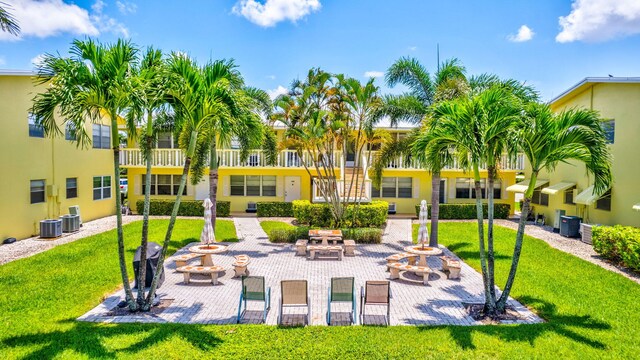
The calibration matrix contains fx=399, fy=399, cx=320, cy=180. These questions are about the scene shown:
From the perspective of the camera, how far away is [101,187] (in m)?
24.9

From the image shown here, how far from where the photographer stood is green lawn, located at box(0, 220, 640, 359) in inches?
291

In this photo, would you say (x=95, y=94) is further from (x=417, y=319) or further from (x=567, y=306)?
(x=567, y=306)

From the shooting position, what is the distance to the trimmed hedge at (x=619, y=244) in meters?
13.0

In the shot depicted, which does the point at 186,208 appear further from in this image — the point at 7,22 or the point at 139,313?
the point at 139,313

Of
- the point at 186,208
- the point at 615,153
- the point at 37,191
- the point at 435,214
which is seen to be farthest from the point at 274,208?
the point at 615,153

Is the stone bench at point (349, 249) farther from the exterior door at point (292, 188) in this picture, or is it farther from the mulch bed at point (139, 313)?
the exterior door at point (292, 188)

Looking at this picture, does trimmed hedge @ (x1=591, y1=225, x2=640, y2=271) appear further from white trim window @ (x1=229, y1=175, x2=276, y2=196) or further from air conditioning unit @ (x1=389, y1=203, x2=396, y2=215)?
white trim window @ (x1=229, y1=175, x2=276, y2=196)

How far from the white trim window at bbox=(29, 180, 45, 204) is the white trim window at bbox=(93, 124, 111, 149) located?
517 centimetres

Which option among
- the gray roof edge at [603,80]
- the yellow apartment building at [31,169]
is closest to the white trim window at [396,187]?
the gray roof edge at [603,80]

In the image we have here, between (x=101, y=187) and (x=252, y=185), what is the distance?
30.7ft

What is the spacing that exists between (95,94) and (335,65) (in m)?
13.7

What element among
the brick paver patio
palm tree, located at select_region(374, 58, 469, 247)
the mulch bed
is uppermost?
palm tree, located at select_region(374, 58, 469, 247)

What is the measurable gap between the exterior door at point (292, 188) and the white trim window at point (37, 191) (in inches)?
542

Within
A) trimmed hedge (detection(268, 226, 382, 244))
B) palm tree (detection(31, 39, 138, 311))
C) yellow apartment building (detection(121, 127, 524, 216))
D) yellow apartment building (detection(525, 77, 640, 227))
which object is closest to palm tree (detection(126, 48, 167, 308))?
palm tree (detection(31, 39, 138, 311))
